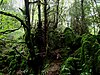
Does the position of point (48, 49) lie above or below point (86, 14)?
below

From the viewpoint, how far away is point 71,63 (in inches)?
302

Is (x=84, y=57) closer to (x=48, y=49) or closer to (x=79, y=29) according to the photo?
(x=48, y=49)

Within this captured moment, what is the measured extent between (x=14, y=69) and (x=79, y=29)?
553 centimetres

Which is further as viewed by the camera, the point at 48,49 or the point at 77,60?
the point at 48,49

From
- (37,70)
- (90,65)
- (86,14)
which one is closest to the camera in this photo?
(90,65)

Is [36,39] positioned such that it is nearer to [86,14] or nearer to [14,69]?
[14,69]

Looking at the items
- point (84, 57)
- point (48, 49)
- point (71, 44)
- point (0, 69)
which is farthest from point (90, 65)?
point (0, 69)

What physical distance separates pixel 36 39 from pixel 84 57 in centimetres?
435

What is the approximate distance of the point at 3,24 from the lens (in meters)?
9.05

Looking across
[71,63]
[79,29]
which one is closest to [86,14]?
[79,29]

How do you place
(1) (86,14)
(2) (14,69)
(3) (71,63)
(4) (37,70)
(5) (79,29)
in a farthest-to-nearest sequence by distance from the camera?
(1) (86,14), (5) (79,29), (2) (14,69), (4) (37,70), (3) (71,63)

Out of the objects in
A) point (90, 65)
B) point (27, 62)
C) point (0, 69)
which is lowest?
point (0, 69)

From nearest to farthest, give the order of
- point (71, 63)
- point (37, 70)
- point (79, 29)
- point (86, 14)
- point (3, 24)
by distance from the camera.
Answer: point (71, 63) → point (3, 24) → point (37, 70) → point (79, 29) → point (86, 14)

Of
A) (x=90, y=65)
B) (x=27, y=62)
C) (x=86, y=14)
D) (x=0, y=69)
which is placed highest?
(x=86, y=14)
